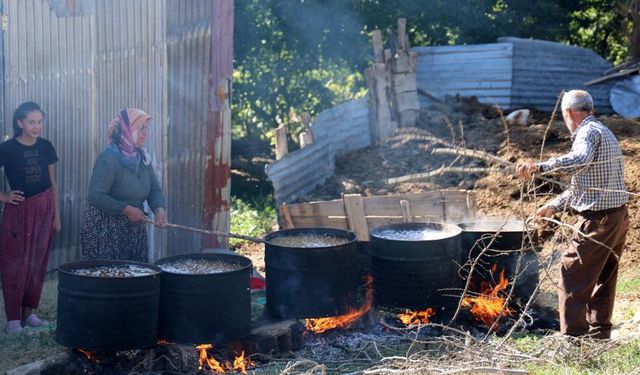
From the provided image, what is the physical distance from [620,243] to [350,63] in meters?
9.90

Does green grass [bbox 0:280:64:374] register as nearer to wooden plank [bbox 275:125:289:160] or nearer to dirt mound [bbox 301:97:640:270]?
wooden plank [bbox 275:125:289:160]

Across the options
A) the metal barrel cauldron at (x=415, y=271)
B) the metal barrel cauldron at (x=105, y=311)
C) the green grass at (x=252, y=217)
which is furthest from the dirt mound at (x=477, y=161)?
the metal barrel cauldron at (x=105, y=311)

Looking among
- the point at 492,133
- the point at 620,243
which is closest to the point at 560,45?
the point at 492,133

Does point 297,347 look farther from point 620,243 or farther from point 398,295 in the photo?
point 620,243

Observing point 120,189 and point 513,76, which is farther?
point 513,76

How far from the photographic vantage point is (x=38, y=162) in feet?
25.7

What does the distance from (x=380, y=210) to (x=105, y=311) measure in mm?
4352

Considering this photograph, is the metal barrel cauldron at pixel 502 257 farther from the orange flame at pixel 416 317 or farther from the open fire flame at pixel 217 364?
the open fire flame at pixel 217 364

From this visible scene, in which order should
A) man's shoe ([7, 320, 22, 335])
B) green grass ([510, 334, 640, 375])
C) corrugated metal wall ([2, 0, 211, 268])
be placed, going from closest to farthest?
green grass ([510, 334, 640, 375]) → man's shoe ([7, 320, 22, 335]) → corrugated metal wall ([2, 0, 211, 268])

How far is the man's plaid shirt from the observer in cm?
693

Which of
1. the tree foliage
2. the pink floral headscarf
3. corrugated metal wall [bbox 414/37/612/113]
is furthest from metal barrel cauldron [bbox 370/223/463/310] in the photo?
corrugated metal wall [bbox 414/37/612/113]

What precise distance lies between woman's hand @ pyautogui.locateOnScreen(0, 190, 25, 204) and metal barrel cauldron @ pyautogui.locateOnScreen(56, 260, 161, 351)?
1451 mm

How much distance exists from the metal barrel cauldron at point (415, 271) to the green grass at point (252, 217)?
14.9ft

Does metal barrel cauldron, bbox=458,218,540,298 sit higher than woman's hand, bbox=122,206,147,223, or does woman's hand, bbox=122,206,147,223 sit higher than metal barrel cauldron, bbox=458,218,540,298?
woman's hand, bbox=122,206,147,223
